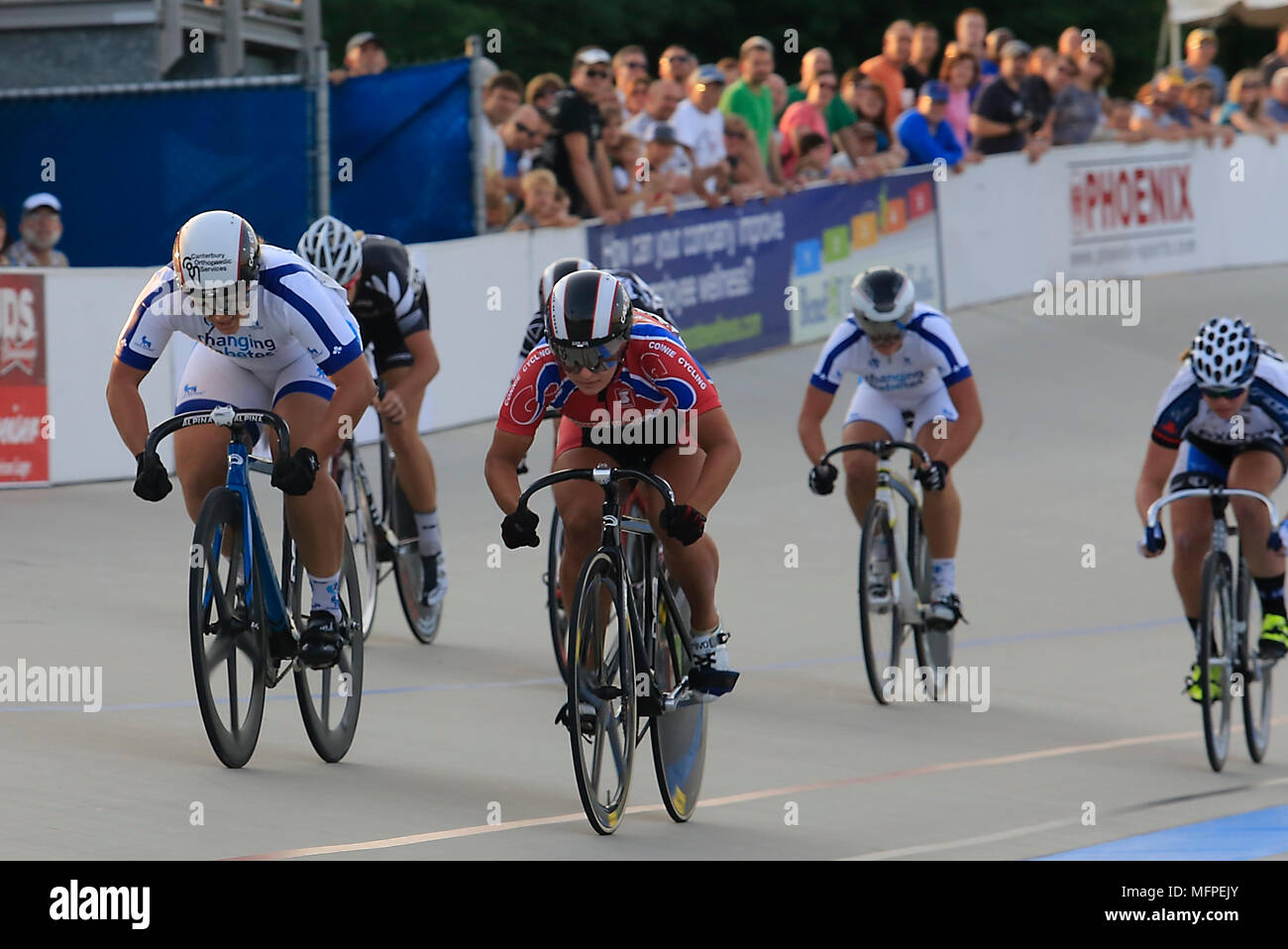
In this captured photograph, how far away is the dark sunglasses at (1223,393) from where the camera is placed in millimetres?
6875

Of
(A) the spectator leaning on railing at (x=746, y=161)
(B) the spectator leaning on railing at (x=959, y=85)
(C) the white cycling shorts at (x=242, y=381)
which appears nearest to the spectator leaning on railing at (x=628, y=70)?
(A) the spectator leaning on railing at (x=746, y=161)

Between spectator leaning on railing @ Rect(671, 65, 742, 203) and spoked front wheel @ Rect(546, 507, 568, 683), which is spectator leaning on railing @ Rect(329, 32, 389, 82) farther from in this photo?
spoked front wheel @ Rect(546, 507, 568, 683)

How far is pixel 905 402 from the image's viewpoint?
8180 millimetres

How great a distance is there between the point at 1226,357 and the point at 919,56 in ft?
33.2

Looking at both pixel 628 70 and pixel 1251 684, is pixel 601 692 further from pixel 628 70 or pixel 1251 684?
pixel 628 70

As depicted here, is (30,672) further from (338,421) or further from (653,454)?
(653,454)

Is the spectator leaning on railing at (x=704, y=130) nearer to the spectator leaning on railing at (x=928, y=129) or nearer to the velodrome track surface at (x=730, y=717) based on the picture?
the velodrome track surface at (x=730, y=717)

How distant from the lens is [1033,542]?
36.5 ft

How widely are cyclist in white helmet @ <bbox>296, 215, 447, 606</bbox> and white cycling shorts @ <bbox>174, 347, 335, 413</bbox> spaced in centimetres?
149

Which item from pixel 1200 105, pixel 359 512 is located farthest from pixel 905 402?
pixel 1200 105

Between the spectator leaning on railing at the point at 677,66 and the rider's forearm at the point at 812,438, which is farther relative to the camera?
the spectator leaning on railing at the point at 677,66

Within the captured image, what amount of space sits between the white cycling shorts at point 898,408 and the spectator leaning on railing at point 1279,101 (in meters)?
12.7
